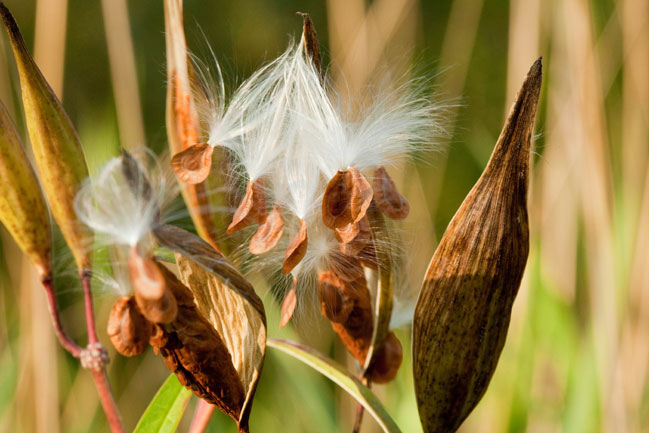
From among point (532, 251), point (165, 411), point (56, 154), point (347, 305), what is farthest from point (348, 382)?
point (532, 251)

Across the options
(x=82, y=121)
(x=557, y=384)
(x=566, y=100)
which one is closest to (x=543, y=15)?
(x=566, y=100)

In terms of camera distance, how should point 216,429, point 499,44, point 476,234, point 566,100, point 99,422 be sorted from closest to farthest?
1. point 476,234
2. point 216,429
3. point 566,100
4. point 99,422
5. point 499,44

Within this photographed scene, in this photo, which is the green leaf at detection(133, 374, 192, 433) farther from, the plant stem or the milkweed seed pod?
the milkweed seed pod

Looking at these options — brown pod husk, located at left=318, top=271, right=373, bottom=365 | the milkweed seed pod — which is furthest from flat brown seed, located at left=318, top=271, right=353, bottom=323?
the milkweed seed pod

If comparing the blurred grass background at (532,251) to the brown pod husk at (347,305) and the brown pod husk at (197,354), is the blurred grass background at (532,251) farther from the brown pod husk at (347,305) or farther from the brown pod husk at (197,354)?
the brown pod husk at (197,354)

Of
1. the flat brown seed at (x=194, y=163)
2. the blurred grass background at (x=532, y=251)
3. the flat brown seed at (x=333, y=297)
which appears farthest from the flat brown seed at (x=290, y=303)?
the blurred grass background at (x=532, y=251)

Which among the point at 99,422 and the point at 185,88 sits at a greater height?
the point at 185,88

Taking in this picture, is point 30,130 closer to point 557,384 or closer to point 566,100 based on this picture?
point 557,384
